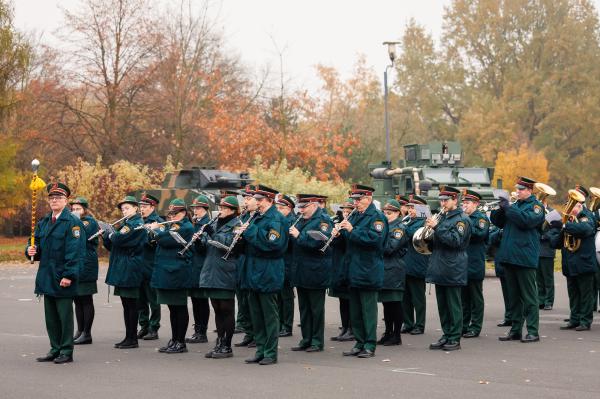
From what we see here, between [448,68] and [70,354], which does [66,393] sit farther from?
[448,68]

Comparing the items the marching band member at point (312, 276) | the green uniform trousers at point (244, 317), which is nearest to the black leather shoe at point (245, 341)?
the green uniform trousers at point (244, 317)

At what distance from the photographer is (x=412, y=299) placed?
14758 millimetres

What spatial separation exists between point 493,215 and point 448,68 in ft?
170

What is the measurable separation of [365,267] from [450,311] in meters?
1.33

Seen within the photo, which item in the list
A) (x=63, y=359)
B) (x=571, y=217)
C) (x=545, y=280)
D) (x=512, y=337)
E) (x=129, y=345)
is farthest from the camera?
→ (x=545, y=280)

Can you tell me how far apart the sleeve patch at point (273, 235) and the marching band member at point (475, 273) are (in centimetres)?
331

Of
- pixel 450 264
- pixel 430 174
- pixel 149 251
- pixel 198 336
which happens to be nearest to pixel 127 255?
pixel 149 251

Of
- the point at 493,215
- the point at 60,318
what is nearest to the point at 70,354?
the point at 60,318

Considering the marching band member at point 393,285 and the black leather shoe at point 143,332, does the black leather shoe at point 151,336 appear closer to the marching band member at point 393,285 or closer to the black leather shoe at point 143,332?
the black leather shoe at point 143,332

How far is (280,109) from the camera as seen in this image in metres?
45.1

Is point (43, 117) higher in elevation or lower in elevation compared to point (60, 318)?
higher

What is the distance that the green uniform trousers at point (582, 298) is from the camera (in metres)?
14.7

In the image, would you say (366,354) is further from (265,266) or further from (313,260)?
(265,266)

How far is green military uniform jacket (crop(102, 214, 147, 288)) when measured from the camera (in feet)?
43.0
